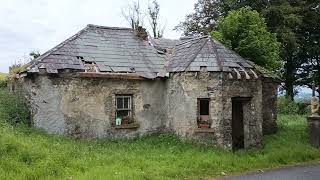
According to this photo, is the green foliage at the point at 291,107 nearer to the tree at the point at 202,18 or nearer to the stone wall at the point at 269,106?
the tree at the point at 202,18

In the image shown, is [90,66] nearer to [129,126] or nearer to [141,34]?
[129,126]

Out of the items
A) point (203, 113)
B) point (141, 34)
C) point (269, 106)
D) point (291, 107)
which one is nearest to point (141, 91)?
point (203, 113)

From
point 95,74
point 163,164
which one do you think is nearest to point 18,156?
point 163,164

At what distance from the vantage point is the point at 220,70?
16.7m

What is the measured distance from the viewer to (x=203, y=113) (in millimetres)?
17812

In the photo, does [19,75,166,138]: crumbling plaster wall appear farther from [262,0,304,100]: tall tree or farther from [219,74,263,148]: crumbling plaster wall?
[262,0,304,100]: tall tree

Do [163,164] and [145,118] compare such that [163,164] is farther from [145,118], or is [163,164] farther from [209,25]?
[209,25]

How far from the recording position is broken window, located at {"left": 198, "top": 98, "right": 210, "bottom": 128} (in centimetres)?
1711

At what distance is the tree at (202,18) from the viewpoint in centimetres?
3663

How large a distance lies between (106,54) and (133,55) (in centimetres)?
145

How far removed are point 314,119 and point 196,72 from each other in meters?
6.42

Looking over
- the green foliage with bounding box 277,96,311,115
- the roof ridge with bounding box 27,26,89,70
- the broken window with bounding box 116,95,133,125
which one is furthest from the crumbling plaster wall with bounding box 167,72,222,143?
the green foliage with bounding box 277,96,311,115

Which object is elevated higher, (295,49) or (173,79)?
(295,49)

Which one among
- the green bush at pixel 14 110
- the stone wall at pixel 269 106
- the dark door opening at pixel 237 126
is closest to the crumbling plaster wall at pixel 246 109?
the dark door opening at pixel 237 126
